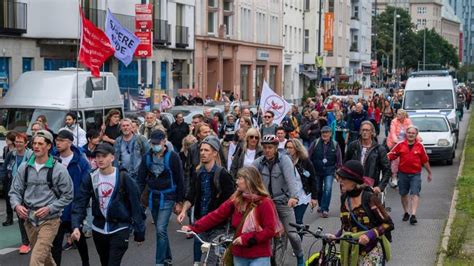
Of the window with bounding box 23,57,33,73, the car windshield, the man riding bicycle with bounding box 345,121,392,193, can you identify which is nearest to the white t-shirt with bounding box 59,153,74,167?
the man riding bicycle with bounding box 345,121,392,193

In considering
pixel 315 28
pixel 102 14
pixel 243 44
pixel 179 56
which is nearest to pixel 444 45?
pixel 315 28

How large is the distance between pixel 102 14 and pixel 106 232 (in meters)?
28.5

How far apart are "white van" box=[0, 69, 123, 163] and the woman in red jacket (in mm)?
12845

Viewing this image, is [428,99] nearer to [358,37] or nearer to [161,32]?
→ [161,32]

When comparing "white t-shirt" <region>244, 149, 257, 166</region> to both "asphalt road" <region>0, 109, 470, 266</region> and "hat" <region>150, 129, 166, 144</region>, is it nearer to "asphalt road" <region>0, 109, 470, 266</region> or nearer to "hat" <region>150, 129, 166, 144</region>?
"asphalt road" <region>0, 109, 470, 266</region>

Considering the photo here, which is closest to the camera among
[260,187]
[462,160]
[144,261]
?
[260,187]

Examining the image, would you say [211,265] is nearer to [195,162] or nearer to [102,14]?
[195,162]

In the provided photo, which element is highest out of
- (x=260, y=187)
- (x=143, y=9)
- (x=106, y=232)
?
(x=143, y=9)

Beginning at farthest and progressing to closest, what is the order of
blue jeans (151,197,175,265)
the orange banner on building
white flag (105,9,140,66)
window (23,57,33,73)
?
the orange banner on building
window (23,57,33,73)
white flag (105,9,140,66)
blue jeans (151,197,175,265)

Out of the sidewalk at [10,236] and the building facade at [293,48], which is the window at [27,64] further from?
the building facade at [293,48]

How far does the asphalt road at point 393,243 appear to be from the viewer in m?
12.1

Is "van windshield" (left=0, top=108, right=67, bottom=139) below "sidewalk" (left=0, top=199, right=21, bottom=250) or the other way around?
the other way around

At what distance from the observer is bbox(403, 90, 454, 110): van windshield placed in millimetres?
34344

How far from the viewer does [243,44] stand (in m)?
57.8
